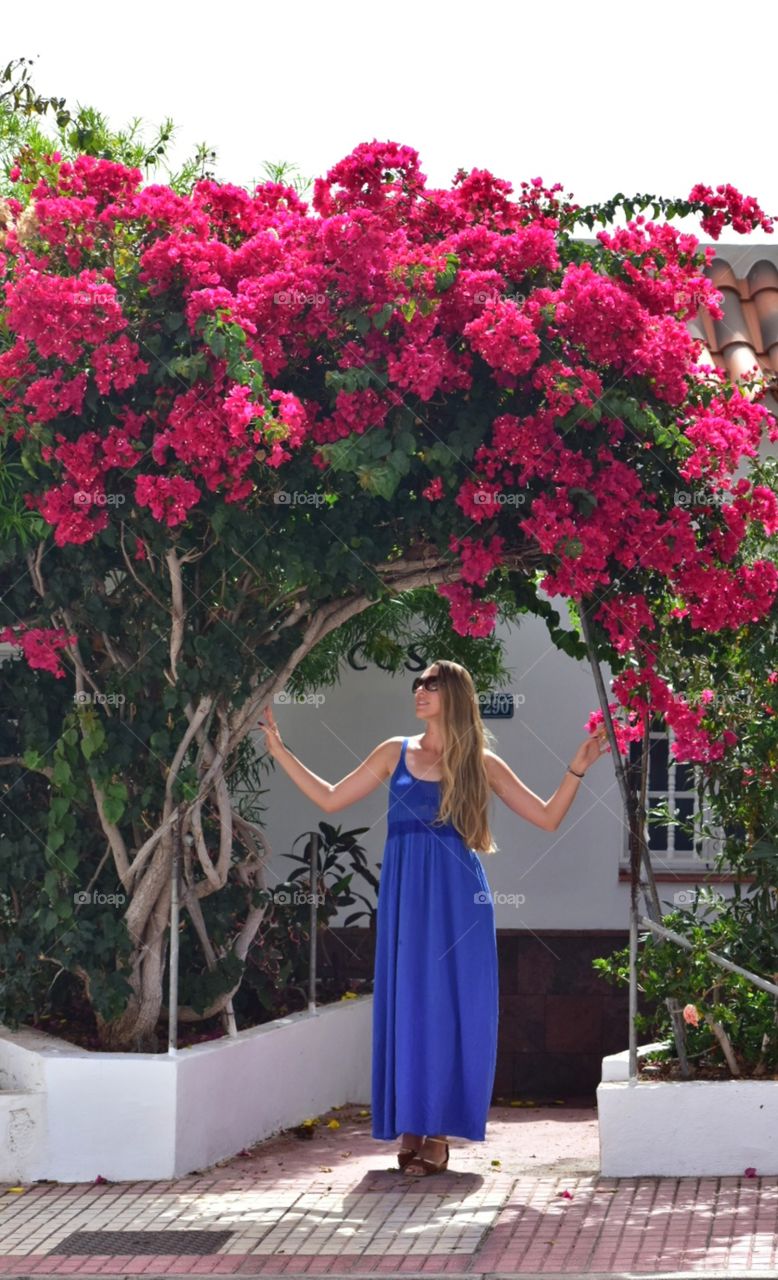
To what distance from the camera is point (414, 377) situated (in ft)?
20.3

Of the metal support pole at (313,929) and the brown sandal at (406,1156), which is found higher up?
the metal support pole at (313,929)

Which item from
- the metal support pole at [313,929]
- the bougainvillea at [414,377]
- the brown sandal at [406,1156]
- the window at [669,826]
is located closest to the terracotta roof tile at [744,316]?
the window at [669,826]

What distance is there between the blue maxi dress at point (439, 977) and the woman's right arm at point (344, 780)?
111mm

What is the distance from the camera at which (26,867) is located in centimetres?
745

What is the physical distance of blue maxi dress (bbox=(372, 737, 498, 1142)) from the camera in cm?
672

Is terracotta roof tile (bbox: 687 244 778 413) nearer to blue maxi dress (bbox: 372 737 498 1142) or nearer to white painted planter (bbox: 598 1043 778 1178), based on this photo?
blue maxi dress (bbox: 372 737 498 1142)

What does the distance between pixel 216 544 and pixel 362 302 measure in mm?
1093

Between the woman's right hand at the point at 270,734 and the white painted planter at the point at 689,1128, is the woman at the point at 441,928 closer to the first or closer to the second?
the woman's right hand at the point at 270,734

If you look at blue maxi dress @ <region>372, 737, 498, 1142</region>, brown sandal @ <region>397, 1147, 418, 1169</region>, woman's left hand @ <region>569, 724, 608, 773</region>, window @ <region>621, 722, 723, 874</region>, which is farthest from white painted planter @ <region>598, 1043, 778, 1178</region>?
window @ <region>621, 722, 723, 874</region>

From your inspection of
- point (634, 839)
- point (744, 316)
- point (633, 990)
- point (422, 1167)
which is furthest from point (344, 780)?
point (744, 316)

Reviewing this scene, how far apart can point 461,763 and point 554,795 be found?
1.33 ft

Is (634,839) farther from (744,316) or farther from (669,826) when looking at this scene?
(744,316)

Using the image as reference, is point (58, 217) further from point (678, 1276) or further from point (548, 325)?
point (678, 1276)

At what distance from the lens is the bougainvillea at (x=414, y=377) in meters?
6.21
